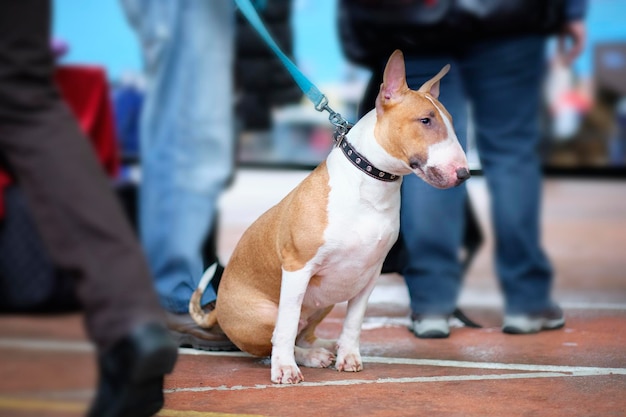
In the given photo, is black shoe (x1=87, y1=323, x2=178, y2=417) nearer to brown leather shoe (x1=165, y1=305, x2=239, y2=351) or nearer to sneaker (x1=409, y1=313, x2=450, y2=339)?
brown leather shoe (x1=165, y1=305, x2=239, y2=351)

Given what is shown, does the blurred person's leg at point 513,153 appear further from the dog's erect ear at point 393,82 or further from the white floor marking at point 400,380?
the dog's erect ear at point 393,82

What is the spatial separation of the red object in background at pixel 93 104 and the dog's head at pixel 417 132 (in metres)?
2.46

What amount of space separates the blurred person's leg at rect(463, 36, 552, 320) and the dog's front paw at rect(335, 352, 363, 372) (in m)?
1.10

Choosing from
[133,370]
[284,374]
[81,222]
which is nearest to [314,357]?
[284,374]

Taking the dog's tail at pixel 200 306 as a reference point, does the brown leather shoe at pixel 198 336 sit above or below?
below

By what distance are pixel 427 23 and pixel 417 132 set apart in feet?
2.65

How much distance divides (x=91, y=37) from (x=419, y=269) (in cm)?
414

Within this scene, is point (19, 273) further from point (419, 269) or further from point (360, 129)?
point (360, 129)

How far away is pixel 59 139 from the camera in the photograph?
7.14ft

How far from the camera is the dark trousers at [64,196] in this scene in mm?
2135

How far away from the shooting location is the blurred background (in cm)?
658

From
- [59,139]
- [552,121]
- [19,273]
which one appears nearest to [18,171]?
[59,139]

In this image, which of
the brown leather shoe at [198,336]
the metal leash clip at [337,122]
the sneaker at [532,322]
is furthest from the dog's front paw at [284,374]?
the sneaker at [532,322]

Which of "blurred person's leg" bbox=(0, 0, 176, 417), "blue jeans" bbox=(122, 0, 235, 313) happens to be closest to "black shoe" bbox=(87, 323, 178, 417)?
"blurred person's leg" bbox=(0, 0, 176, 417)
